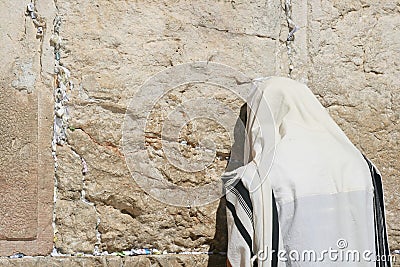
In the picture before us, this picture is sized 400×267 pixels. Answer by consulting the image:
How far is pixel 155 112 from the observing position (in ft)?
7.81

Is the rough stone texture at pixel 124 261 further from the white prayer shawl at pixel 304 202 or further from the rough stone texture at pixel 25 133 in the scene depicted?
the white prayer shawl at pixel 304 202

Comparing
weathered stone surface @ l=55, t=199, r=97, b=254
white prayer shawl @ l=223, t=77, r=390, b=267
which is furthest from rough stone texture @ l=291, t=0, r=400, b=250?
weathered stone surface @ l=55, t=199, r=97, b=254

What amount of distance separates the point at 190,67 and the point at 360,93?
25.8 inches

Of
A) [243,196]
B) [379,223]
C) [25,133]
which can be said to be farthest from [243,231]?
[25,133]

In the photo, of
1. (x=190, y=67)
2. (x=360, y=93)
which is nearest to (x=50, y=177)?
(x=190, y=67)

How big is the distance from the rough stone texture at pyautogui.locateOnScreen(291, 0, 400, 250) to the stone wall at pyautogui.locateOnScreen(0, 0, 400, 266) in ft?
0.17

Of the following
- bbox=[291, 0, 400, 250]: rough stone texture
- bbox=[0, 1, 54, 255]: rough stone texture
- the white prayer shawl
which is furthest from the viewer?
bbox=[291, 0, 400, 250]: rough stone texture

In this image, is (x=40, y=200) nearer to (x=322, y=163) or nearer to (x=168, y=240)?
(x=168, y=240)

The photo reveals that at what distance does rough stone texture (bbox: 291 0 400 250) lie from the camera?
2.57m

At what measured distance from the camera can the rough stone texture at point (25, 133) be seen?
7.39 ft

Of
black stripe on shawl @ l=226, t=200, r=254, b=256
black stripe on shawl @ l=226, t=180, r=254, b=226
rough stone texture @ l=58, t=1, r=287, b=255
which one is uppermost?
rough stone texture @ l=58, t=1, r=287, b=255

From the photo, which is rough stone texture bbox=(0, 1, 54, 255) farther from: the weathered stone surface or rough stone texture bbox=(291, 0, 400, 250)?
rough stone texture bbox=(291, 0, 400, 250)

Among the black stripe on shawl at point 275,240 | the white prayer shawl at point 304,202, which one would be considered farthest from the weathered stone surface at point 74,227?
the black stripe on shawl at point 275,240

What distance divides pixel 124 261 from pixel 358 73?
109 centimetres
